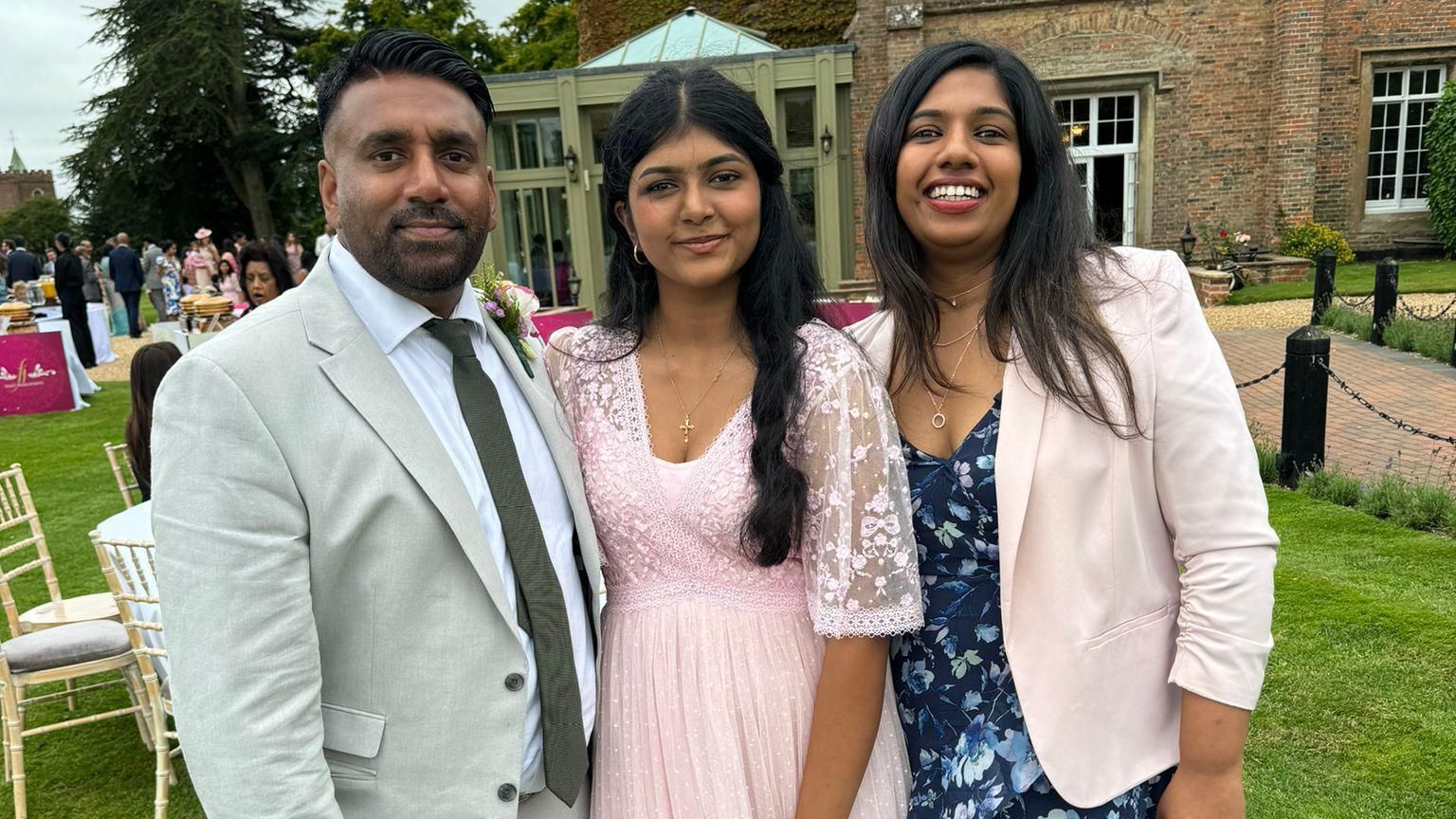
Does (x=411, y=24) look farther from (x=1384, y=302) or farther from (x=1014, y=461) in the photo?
(x=1014, y=461)

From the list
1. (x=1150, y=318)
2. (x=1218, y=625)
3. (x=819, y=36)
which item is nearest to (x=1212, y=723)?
(x=1218, y=625)

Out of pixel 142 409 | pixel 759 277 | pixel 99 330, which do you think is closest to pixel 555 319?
pixel 142 409

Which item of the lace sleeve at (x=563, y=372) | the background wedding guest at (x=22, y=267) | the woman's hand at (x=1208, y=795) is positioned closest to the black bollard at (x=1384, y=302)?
the woman's hand at (x=1208, y=795)

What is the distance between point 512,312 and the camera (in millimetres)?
2023

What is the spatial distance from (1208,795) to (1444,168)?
20404 millimetres

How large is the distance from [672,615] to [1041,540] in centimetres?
73

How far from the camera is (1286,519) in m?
5.84

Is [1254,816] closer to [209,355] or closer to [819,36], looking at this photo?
[209,355]

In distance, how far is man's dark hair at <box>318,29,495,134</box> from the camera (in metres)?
1.61

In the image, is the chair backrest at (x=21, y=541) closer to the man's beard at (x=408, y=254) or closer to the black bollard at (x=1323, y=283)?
the man's beard at (x=408, y=254)

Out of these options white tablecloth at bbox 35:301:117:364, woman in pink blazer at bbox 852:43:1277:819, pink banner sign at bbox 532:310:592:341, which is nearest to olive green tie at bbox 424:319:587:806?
woman in pink blazer at bbox 852:43:1277:819

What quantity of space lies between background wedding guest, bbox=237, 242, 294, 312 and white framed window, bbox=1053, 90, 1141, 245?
14648mm

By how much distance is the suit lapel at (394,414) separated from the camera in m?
1.47

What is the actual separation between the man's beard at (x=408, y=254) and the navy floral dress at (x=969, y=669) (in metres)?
0.95
